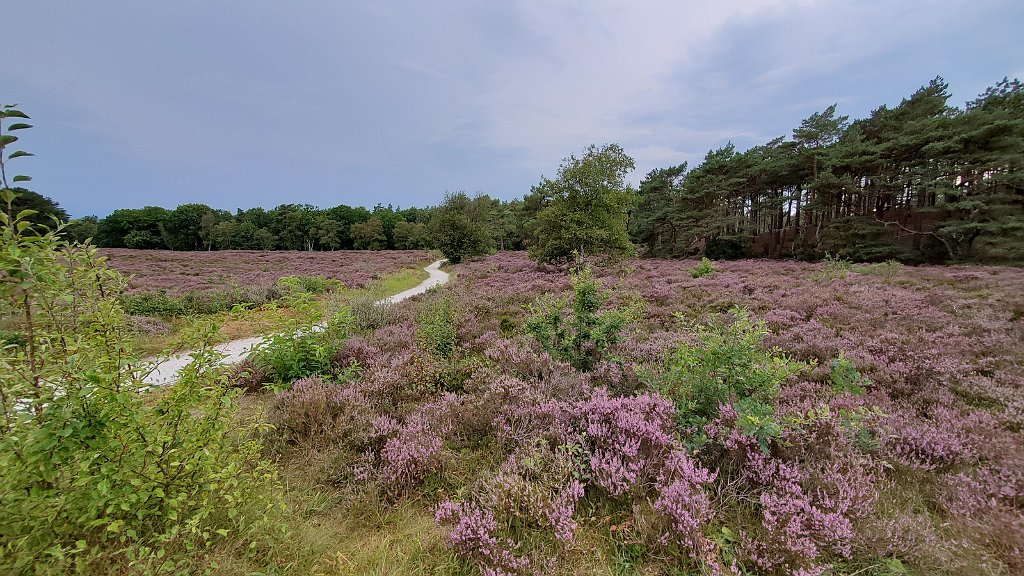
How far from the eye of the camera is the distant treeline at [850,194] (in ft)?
64.5

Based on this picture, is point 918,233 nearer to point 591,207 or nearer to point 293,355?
point 591,207

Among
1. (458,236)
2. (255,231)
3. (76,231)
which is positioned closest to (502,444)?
(76,231)

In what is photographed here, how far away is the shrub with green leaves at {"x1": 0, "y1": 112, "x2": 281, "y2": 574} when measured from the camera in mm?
1706

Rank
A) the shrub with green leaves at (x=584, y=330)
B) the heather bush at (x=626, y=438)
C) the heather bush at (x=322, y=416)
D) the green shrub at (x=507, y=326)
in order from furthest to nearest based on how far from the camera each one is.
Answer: the green shrub at (x=507, y=326)
the shrub with green leaves at (x=584, y=330)
the heather bush at (x=322, y=416)
the heather bush at (x=626, y=438)

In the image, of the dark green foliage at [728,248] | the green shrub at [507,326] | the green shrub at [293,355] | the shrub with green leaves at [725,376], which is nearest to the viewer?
the shrub with green leaves at [725,376]

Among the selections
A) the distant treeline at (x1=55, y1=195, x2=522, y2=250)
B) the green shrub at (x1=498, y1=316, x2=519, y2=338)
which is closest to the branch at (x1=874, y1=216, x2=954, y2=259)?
the green shrub at (x1=498, y1=316, x2=519, y2=338)

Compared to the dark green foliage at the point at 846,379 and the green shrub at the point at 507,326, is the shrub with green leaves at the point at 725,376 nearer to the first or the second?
the dark green foliage at the point at 846,379

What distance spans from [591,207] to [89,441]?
63.4ft

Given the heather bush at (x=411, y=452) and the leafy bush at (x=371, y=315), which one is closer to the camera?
the heather bush at (x=411, y=452)

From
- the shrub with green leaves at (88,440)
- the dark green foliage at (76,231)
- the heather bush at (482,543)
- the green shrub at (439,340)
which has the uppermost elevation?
the dark green foliage at (76,231)

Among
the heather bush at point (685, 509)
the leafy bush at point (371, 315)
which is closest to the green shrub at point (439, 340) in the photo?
→ the leafy bush at point (371, 315)

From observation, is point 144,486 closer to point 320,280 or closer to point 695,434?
point 695,434

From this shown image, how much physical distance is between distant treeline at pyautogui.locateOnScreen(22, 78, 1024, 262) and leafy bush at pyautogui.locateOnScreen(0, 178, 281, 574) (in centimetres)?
1759

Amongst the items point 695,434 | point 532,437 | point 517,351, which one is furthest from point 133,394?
point 695,434
